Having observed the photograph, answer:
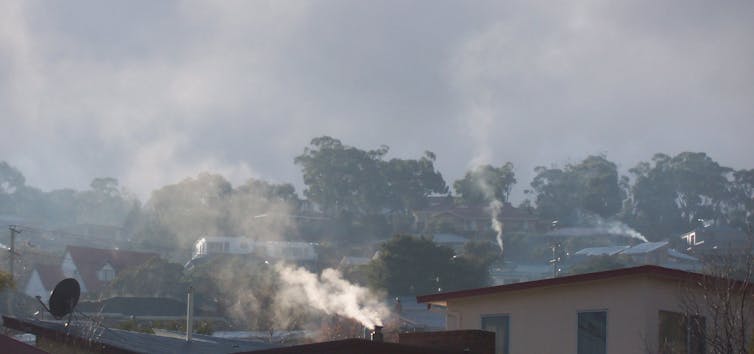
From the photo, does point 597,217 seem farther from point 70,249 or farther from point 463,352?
point 463,352

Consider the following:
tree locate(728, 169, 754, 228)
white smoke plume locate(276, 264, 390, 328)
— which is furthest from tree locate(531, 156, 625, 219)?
white smoke plume locate(276, 264, 390, 328)

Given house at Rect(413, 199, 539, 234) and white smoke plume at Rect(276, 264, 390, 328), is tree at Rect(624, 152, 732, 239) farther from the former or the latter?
white smoke plume at Rect(276, 264, 390, 328)

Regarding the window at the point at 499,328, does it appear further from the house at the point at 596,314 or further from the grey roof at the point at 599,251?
the grey roof at the point at 599,251

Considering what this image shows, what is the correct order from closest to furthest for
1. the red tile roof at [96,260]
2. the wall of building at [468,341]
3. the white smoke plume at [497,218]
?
the wall of building at [468,341]
the red tile roof at [96,260]
the white smoke plume at [497,218]

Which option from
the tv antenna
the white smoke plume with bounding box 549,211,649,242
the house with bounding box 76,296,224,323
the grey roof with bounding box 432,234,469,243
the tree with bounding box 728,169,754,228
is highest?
the tree with bounding box 728,169,754,228

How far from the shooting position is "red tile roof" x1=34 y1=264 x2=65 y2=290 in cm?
7875

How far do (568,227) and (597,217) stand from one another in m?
6.76

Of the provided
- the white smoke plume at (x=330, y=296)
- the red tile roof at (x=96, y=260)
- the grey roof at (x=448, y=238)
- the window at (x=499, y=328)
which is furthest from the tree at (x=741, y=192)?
the window at (x=499, y=328)

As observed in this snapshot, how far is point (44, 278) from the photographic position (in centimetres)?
7900

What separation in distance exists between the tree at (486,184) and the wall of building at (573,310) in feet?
313

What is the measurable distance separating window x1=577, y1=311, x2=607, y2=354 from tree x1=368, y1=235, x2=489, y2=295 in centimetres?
4241

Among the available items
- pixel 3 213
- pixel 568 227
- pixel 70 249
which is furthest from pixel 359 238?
pixel 3 213

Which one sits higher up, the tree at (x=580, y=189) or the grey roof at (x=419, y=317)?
the tree at (x=580, y=189)

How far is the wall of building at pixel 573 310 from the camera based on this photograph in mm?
21203
